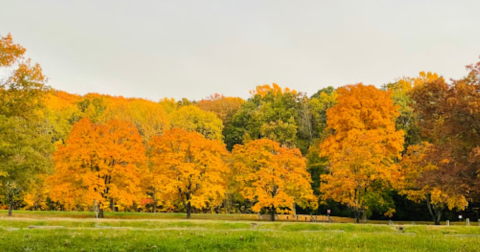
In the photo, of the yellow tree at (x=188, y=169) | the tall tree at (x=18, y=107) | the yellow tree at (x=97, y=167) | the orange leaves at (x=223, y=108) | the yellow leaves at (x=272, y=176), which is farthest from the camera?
the orange leaves at (x=223, y=108)

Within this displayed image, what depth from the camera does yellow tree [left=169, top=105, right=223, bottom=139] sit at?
77688 millimetres

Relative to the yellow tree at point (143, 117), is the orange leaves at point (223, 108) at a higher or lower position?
higher

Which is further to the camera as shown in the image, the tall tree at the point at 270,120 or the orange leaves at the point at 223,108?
the orange leaves at the point at 223,108

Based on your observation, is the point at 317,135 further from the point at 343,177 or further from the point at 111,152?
the point at 111,152

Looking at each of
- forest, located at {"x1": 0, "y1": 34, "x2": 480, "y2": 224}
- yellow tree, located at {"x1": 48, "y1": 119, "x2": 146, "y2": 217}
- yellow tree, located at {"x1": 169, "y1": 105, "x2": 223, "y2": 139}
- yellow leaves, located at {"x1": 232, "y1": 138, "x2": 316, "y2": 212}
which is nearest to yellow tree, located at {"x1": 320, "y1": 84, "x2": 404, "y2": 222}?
forest, located at {"x1": 0, "y1": 34, "x2": 480, "y2": 224}

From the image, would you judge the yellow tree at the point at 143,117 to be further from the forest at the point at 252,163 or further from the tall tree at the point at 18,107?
the tall tree at the point at 18,107

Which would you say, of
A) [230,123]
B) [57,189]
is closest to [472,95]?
[57,189]

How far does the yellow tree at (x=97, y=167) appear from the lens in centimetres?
4197

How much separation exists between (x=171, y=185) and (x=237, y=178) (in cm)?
812

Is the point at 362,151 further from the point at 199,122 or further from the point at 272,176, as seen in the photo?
the point at 199,122

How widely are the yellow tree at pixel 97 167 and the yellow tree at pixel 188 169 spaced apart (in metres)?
2.81

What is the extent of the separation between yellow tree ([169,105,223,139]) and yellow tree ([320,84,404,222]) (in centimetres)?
3380

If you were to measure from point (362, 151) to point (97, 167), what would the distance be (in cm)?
3105

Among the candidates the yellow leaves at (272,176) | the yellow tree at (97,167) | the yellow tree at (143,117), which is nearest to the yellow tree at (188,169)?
the yellow tree at (97,167)
